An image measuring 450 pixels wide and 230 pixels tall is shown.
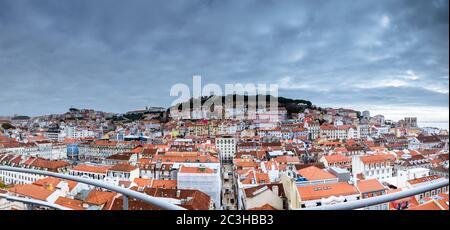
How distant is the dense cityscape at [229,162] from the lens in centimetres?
462

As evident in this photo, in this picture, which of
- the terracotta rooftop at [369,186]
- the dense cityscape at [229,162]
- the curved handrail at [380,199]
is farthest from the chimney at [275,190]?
the curved handrail at [380,199]

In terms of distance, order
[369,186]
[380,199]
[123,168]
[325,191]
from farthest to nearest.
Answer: [123,168] → [369,186] → [325,191] → [380,199]

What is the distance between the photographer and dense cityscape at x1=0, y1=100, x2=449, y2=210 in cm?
462

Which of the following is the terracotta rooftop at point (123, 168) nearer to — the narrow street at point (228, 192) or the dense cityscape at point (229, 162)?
the dense cityscape at point (229, 162)

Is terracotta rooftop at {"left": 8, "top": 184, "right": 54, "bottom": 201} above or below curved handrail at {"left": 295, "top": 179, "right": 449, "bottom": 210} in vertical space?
below

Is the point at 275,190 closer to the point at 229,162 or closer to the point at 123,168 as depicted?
the point at 123,168

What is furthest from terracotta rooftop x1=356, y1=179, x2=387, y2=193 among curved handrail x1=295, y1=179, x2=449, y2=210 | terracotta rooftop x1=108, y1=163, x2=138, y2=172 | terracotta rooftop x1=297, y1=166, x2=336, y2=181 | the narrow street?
terracotta rooftop x1=108, y1=163, x2=138, y2=172

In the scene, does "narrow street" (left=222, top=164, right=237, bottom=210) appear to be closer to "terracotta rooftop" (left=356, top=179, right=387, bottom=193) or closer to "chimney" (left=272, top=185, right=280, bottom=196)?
"chimney" (left=272, top=185, right=280, bottom=196)

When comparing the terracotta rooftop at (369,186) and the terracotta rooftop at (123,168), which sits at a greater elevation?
the terracotta rooftop at (369,186)

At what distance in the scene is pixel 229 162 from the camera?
12102 mm

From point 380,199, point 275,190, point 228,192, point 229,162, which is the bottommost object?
point 228,192

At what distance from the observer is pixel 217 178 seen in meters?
6.00

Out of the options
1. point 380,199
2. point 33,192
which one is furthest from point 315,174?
point 380,199

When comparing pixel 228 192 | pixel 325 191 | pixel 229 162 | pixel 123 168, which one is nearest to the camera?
pixel 325 191
